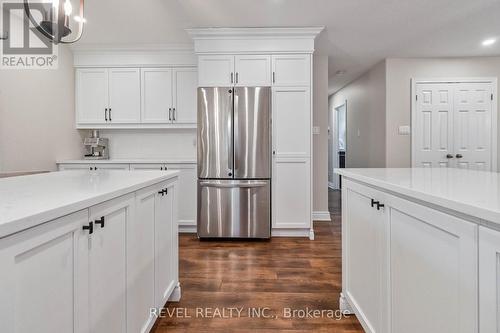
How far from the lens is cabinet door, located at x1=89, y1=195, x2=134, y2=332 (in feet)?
3.10

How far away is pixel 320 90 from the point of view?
411 centimetres

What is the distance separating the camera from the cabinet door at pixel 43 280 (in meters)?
0.60

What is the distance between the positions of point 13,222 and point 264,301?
1.66 m

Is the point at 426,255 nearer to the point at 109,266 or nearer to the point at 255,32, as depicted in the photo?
the point at 109,266

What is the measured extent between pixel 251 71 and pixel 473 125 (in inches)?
138

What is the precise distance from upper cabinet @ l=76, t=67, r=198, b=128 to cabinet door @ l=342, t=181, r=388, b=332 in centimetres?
270

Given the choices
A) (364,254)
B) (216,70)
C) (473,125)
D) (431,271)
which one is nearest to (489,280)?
(431,271)

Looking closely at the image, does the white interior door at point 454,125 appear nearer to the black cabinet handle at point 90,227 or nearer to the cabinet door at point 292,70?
the cabinet door at point 292,70

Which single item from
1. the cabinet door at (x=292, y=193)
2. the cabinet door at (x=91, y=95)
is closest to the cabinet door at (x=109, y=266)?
the cabinet door at (x=292, y=193)

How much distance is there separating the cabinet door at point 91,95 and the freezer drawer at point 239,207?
189 cm

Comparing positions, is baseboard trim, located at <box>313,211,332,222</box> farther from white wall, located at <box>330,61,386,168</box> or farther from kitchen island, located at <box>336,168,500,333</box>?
kitchen island, located at <box>336,168,500,333</box>

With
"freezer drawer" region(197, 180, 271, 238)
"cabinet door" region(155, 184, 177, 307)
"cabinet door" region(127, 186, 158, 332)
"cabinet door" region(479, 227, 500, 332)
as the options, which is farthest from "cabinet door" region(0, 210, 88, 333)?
"freezer drawer" region(197, 180, 271, 238)

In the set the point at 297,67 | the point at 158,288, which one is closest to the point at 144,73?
the point at 297,67

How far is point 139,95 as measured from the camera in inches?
149
